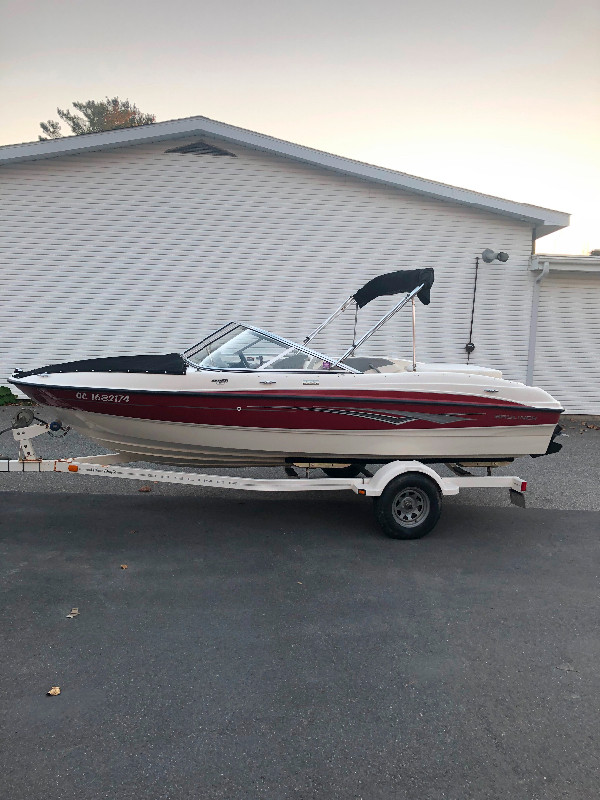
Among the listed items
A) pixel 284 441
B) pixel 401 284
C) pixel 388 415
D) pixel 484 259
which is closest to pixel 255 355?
pixel 284 441

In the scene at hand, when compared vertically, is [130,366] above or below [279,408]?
above

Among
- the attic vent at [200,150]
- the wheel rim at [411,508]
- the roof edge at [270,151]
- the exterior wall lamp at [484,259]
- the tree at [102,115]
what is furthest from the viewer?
the tree at [102,115]

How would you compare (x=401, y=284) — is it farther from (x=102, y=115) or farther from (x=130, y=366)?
(x=102, y=115)

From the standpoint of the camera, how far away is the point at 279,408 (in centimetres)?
516

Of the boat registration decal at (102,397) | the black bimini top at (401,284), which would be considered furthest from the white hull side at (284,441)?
the black bimini top at (401,284)

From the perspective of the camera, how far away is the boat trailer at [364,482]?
5070 mm

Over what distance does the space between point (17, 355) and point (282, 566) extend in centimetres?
951

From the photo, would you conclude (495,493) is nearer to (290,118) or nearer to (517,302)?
(517,302)

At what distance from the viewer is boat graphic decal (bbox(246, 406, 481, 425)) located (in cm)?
518

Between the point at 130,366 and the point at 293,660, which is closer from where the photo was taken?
the point at 293,660

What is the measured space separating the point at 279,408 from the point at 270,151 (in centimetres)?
804

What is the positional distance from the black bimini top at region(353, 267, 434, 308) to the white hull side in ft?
4.69

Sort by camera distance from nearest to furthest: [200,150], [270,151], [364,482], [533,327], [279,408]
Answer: [279,408]
[364,482]
[270,151]
[200,150]
[533,327]

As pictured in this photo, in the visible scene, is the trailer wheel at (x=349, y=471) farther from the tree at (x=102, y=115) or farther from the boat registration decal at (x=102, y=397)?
the tree at (x=102, y=115)
